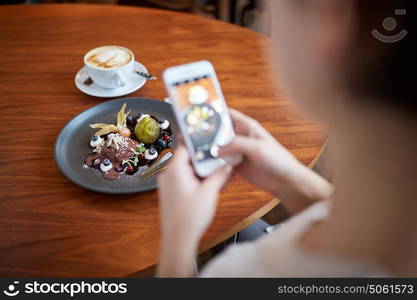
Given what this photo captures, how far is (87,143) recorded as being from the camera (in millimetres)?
1073

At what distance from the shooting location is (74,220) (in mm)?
898

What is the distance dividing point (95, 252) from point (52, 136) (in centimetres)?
38

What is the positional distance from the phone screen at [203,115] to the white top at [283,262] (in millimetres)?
201

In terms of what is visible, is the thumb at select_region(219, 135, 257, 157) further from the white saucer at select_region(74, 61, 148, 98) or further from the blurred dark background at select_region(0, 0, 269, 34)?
the blurred dark background at select_region(0, 0, 269, 34)

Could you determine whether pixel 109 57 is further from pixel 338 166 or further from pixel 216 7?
pixel 216 7

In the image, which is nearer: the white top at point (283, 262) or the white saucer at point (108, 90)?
the white top at point (283, 262)

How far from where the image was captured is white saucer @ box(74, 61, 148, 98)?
48.1 inches

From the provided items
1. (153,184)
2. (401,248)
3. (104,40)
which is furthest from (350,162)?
(104,40)

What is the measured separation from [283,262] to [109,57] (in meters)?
0.84

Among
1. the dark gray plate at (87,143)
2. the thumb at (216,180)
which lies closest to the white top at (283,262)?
the thumb at (216,180)

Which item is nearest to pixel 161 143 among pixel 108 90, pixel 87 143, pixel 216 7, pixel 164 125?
pixel 164 125

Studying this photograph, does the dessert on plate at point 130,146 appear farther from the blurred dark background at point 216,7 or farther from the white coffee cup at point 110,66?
the blurred dark background at point 216,7

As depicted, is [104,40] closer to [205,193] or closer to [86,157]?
[86,157]

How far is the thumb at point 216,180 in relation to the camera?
2.37 ft
